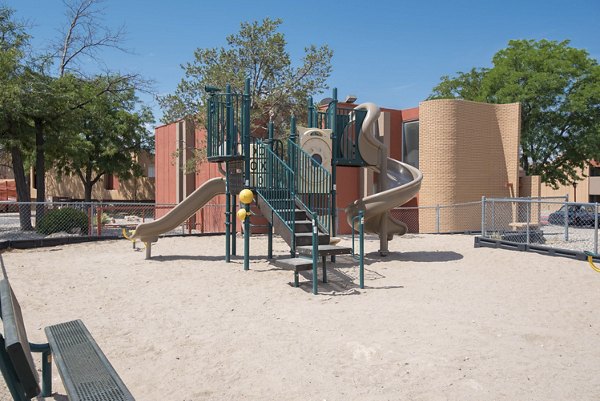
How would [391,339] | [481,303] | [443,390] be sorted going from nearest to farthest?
1. [443,390]
2. [391,339]
3. [481,303]

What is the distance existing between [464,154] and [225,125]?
42.1 feet

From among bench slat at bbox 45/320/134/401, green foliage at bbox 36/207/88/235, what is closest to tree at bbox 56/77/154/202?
green foliage at bbox 36/207/88/235

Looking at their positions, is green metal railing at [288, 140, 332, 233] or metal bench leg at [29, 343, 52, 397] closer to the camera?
metal bench leg at [29, 343, 52, 397]

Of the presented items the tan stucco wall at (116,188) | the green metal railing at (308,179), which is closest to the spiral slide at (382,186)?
the green metal railing at (308,179)

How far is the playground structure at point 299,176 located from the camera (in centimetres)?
980

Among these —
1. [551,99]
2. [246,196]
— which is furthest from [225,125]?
[551,99]

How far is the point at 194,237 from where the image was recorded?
16.6 metres

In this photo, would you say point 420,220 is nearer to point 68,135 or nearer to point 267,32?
point 267,32

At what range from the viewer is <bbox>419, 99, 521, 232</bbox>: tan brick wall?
2016 centimetres

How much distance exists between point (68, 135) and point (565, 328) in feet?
60.3

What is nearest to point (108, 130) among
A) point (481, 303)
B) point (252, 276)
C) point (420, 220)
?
point (420, 220)

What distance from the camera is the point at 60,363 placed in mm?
3350

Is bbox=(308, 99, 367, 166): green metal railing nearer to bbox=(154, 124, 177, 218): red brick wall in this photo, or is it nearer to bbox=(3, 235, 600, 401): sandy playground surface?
bbox=(3, 235, 600, 401): sandy playground surface

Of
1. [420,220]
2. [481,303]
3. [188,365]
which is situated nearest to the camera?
[188,365]
